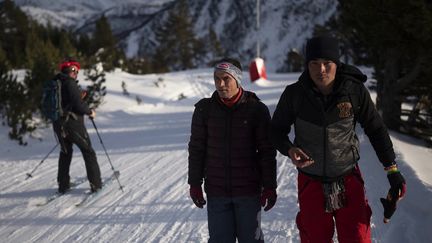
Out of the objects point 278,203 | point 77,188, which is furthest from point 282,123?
point 77,188

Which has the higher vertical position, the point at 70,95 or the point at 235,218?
the point at 70,95

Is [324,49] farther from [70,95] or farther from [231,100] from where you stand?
[70,95]

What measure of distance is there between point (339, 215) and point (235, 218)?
0.88m

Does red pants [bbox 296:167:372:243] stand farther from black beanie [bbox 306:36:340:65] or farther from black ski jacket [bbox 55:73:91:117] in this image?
black ski jacket [bbox 55:73:91:117]

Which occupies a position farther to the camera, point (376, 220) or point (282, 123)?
point (376, 220)

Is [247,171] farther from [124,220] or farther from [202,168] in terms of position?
[124,220]

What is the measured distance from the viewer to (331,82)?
9.53 feet

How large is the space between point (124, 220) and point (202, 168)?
2.45 meters

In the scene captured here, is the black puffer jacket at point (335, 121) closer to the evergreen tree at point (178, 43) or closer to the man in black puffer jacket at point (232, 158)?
the man in black puffer jacket at point (232, 158)

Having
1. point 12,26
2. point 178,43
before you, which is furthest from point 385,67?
point 178,43

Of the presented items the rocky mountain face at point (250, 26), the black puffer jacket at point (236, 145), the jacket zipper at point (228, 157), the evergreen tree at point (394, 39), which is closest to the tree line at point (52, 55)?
the black puffer jacket at point (236, 145)

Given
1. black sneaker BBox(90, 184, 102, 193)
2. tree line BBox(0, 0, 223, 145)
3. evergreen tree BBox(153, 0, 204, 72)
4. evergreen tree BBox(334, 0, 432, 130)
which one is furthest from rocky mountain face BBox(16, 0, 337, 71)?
black sneaker BBox(90, 184, 102, 193)

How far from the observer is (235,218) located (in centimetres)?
340

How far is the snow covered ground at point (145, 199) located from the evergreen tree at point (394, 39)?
121 cm
